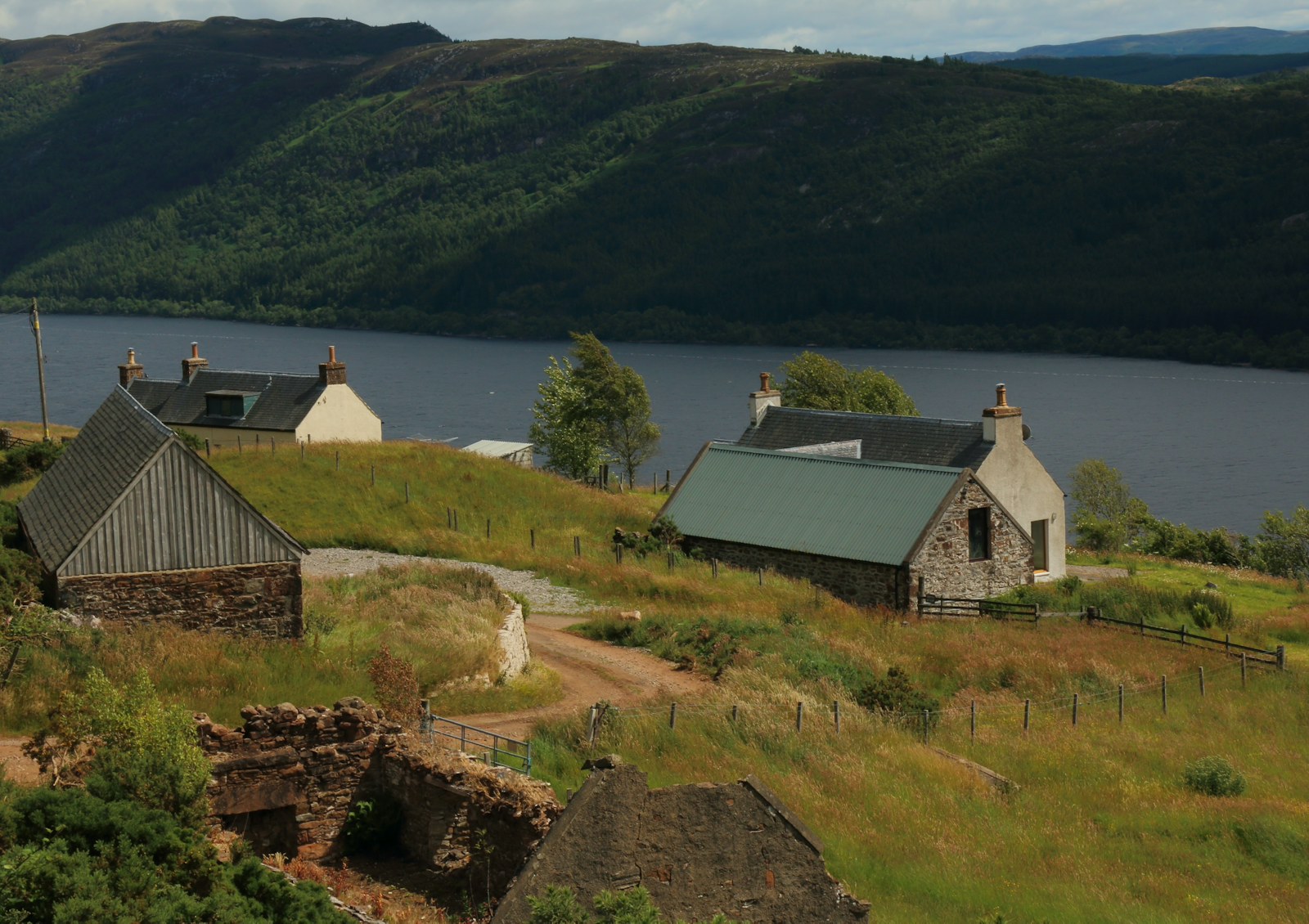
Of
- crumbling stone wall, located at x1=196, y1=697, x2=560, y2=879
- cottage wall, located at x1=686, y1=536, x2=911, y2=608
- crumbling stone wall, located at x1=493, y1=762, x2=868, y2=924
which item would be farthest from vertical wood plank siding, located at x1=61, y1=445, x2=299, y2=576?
cottage wall, located at x1=686, y1=536, x2=911, y2=608

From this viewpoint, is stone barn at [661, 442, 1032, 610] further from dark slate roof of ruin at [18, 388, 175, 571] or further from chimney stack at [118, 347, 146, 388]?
chimney stack at [118, 347, 146, 388]

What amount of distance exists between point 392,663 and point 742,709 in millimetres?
5606

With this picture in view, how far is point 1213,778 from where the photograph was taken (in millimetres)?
23828

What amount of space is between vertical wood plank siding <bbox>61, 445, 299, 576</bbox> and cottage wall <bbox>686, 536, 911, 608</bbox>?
17.9 m

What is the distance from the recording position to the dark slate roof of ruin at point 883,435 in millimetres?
45719

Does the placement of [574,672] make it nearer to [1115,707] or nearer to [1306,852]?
[1115,707]

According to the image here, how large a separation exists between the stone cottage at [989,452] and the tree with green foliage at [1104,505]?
2833 centimetres

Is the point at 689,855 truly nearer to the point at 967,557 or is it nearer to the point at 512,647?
the point at 512,647

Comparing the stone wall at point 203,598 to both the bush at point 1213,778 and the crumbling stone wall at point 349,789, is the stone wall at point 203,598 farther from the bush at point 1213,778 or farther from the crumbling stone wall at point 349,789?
the bush at point 1213,778

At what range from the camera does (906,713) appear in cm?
2555

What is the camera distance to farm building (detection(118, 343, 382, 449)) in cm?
6131

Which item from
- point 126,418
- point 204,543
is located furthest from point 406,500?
point 204,543

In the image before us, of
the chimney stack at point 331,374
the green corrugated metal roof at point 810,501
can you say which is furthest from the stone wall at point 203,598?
the chimney stack at point 331,374

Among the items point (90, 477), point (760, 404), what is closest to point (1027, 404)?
point (760, 404)
